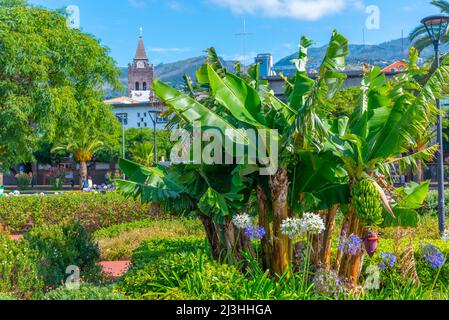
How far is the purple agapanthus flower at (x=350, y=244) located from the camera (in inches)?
245

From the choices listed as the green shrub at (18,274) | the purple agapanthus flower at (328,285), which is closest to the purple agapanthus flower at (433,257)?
the purple agapanthus flower at (328,285)

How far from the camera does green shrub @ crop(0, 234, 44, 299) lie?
6.59 m

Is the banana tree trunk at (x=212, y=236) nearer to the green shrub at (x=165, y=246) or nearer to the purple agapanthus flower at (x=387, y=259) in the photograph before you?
the green shrub at (x=165, y=246)

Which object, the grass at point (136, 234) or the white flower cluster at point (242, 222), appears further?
the grass at point (136, 234)

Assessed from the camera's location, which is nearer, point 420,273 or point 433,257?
point 433,257

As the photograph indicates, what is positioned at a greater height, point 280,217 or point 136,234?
point 280,217

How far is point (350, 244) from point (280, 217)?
948 mm

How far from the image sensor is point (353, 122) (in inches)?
311

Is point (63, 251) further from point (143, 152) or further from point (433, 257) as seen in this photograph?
point (143, 152)

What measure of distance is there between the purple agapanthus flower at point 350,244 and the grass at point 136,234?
6.36m

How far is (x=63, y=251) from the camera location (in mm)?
7840

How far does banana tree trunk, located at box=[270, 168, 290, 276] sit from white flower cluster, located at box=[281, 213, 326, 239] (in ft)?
1.93

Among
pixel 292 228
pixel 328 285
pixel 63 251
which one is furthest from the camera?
pixel 63 251

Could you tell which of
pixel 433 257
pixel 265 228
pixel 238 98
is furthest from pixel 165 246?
pixel 433 257
